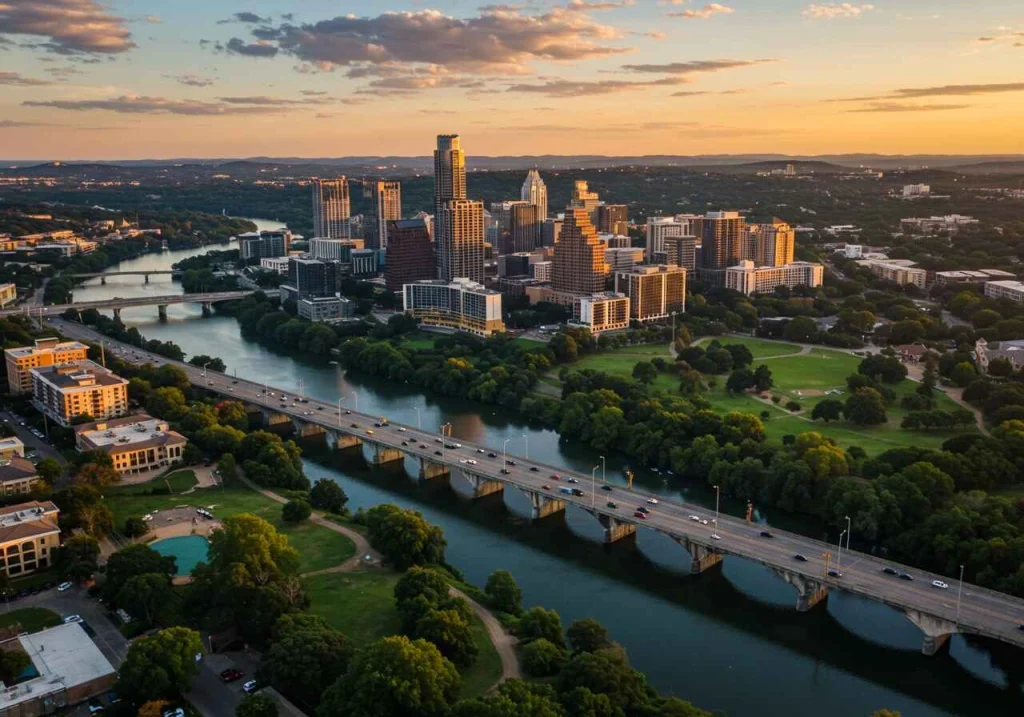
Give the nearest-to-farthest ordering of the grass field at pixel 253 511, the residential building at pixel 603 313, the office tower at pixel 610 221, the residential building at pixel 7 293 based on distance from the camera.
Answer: the grass field at pixel 253 511, the residential building at pixel 603 313, the residential building at pixel 7 293, the office tower at pixel 610 221

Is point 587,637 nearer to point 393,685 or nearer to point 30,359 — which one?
point 393,685

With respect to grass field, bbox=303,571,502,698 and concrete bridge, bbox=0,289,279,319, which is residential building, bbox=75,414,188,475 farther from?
concrete bridge, bbox=0,289,279,319

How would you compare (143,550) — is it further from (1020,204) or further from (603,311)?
(1020,204)

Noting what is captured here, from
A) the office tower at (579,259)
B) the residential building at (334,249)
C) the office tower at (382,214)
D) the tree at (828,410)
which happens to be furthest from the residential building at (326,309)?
the tree at (828,410)

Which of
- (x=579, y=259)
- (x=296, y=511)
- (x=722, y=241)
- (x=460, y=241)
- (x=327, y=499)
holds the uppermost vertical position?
(x=460, y=241)

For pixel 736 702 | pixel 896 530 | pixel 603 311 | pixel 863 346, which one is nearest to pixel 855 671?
pixel 736 702

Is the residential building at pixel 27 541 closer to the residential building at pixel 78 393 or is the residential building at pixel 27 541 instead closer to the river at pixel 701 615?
the river at pixel 701 615

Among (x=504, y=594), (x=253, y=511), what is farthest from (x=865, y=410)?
(x=253, y=511)
